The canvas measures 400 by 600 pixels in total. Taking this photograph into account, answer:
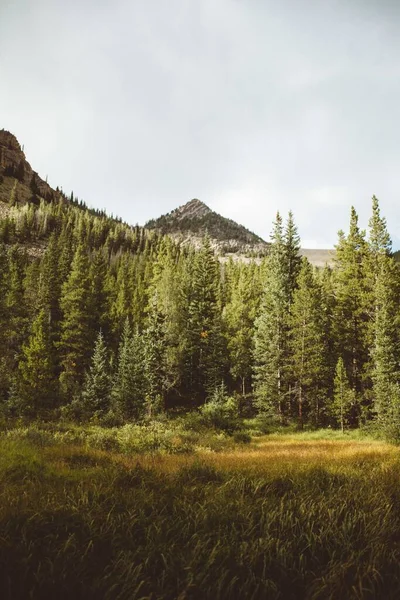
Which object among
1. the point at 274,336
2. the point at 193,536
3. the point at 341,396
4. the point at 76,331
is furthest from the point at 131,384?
the point at 193,536

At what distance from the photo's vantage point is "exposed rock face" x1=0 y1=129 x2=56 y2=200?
16862cm

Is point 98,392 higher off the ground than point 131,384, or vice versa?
point 131,384

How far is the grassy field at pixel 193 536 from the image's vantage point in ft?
9.53

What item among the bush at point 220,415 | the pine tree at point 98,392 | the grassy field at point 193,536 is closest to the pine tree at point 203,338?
the bush at point 220,415

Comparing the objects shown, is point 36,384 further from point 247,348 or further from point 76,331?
point 247,348

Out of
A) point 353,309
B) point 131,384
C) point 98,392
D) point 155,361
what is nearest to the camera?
point 353,309

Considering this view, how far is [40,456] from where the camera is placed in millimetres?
8000

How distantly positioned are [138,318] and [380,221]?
36690 mm

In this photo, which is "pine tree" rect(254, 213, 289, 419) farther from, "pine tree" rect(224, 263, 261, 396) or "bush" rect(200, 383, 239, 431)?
"pine tree" rect(224, 263, 261, 396)

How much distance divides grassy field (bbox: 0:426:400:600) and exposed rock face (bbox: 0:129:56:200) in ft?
619

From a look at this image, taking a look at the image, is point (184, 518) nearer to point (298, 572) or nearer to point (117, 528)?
point (117, 528)

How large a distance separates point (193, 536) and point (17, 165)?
Result: 22045 centimetres

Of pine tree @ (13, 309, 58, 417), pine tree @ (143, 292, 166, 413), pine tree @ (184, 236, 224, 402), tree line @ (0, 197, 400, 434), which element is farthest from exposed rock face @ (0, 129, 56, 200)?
pine tree @ (143, 292, 166, 413)

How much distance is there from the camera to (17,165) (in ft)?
599
